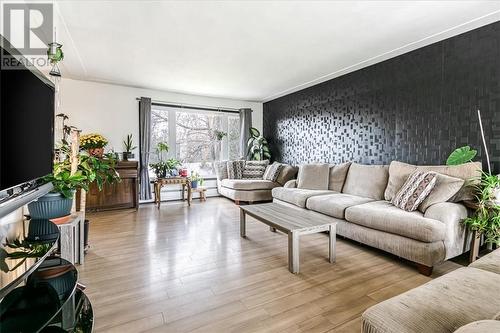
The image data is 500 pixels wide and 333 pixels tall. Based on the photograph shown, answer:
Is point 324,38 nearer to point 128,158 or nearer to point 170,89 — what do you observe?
point 170,89

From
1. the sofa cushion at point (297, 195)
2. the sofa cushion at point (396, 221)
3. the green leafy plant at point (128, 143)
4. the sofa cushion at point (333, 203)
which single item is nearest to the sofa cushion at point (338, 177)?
the sofa cushion at point (297, 195)

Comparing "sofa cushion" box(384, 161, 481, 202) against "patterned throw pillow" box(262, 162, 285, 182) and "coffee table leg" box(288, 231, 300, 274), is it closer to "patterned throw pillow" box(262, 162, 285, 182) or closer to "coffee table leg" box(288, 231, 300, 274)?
"coffee table leg" box(288, 231, 300, 274)

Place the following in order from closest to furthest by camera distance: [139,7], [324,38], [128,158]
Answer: [139,7] < [324,38] < [128,158]

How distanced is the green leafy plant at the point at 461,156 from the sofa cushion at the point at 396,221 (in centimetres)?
80

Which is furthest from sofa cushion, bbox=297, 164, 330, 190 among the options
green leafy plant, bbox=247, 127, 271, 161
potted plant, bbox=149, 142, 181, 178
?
potted plant, bbox=149, 142, 181, 178

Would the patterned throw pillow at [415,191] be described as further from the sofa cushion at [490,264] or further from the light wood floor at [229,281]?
the sofa cushion at [490,264]

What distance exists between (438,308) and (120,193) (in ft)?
15.9

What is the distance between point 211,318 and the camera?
160 centimetres

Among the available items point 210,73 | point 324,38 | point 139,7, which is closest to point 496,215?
point 324,38

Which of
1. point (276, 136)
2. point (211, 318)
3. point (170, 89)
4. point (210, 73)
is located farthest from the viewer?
point (276, 136)

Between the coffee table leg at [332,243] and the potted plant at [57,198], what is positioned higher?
the potted plant at [57,198]

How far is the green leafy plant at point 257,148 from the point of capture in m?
6.18

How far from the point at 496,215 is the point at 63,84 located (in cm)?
640

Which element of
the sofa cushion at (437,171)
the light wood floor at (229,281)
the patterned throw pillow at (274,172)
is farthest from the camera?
the patterned throw pillow at (274,172)
